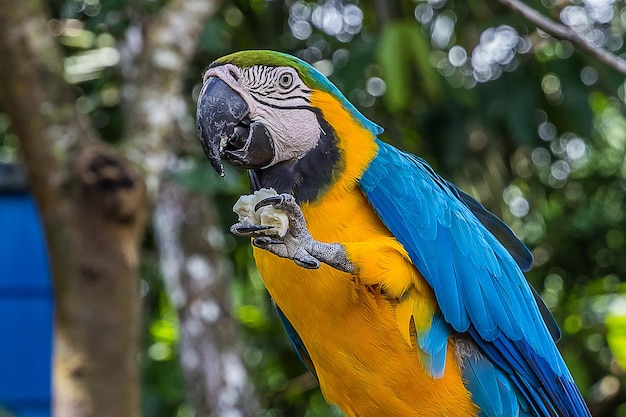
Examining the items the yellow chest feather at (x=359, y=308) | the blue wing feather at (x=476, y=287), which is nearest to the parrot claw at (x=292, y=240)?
the yellow chest feather at (x=359, y=308)

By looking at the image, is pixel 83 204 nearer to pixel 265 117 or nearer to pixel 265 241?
pixel 265 117

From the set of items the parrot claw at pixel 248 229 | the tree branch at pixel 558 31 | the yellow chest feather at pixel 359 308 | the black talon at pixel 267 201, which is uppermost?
the tree branch at pixel 558 31

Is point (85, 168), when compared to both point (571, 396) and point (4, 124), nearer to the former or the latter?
point (571, 396)

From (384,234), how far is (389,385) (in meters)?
0.28

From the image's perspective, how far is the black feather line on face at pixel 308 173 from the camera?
1446 millimetres

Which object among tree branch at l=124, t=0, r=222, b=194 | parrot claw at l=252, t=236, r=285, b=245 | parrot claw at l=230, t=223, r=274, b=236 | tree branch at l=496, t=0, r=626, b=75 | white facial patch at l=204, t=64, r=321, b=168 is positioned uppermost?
tree branch at l=496, t=0, r=626, b=75

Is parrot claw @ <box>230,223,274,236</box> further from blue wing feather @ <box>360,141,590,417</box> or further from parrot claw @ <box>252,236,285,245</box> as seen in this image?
blue wing feather @ <box>360,141,590,417</box>

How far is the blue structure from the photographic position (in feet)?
12.6

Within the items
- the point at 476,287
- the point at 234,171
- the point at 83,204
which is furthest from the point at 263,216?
the point at 234,171

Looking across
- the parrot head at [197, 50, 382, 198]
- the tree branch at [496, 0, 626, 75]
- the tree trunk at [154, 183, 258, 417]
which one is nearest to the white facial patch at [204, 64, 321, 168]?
the parrot head at [197, 50, 382, 198]

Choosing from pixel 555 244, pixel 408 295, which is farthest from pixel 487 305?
pixel 555 244

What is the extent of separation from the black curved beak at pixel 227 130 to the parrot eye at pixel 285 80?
0.08 meters

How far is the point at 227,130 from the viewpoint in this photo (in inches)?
54.6

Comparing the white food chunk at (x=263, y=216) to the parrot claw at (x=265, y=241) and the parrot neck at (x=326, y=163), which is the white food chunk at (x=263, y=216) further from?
the parrot neck at (x=326, y=163)
